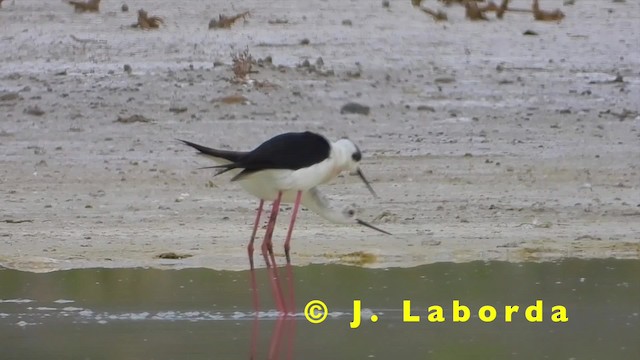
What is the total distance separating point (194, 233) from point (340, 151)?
142 centimetres

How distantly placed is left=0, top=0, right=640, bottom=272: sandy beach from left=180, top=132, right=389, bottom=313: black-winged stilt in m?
0.34

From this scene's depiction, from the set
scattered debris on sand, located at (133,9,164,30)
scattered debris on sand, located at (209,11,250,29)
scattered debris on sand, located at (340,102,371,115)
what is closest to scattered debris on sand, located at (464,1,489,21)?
scattered debris on sand, located at (209,11,250,29)

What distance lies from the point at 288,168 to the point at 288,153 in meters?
0.08

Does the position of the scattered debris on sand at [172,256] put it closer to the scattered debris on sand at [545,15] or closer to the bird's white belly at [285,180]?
the bird's white belly at [285,180]

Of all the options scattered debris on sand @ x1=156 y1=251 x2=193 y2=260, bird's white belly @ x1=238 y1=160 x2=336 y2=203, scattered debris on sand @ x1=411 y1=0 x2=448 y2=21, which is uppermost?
bird's white belly @ x1=238 y1=160 x2=336 y2=203

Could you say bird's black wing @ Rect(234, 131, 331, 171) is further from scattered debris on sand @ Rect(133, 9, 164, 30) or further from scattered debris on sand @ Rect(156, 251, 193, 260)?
scattered debris on sand @ Rect(133, 9, 164, 30)

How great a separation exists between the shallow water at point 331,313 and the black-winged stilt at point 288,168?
28cm

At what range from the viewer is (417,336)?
23.3 ft

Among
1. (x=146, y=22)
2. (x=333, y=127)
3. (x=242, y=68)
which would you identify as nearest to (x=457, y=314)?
(x=333, y=127)

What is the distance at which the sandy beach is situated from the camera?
9758mm

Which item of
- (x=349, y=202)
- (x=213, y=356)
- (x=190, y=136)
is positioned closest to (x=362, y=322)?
(x=213, y=356)

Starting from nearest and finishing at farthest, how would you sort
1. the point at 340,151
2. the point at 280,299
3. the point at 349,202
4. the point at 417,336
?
the point at 417,336 < the point at 280,299 < the point at 340,151 < the point at 349,202

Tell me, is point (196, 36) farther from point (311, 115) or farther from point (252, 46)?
point (311, 115)

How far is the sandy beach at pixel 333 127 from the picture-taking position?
9.76 m
